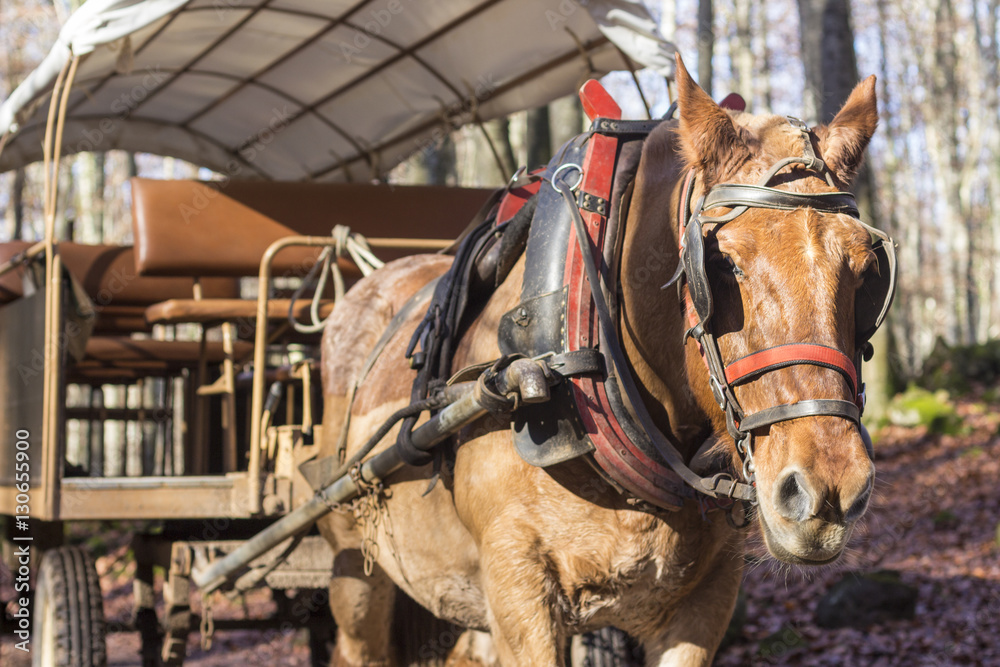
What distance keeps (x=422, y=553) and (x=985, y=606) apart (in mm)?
4831

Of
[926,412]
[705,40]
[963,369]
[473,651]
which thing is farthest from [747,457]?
[705,40]

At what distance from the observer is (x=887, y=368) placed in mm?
10516

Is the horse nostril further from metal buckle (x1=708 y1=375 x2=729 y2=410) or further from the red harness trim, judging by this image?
the red harness trim

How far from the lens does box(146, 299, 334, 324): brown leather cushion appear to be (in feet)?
14.8

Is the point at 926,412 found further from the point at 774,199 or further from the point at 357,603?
the point at 774,199

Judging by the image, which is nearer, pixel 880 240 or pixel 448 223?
pixel 880 240

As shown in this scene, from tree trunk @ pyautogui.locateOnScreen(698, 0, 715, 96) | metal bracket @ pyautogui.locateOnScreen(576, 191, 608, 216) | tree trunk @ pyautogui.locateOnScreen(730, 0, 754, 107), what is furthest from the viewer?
tree trunk @ pyautogui.locateOnScreen(730, 0, 754, 107)

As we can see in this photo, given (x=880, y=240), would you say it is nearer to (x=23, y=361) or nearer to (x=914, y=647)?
(x=23, y=361)

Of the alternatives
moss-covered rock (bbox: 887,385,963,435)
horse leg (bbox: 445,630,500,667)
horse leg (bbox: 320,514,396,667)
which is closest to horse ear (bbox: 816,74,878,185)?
horse leg (bbox: 320,514,396,667)

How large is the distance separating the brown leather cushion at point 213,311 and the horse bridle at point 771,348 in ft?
9.81

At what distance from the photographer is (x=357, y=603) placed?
138 inches

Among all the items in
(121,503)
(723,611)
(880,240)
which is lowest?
(723,611)

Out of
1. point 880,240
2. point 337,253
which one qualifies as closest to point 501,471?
point 880,240

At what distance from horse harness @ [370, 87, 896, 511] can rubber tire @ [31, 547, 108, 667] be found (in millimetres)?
2634
